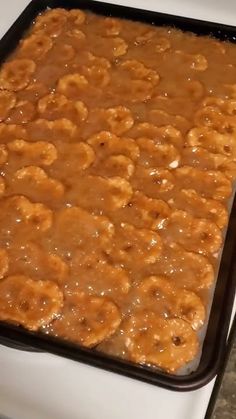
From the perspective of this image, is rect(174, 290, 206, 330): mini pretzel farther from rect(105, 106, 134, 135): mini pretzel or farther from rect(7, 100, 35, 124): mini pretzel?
rect(7, 100, 35, 124): mini pretzel

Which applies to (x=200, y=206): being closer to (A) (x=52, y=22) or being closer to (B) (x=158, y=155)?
(B) (x=158, y=155)

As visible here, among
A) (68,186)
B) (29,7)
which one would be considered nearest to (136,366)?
(68,186)

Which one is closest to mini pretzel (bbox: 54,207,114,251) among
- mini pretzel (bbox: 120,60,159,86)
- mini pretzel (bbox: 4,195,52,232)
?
mini pretzel (bbox: 4,195,52,232)

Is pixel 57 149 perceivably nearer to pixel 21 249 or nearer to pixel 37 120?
pixel 37 120

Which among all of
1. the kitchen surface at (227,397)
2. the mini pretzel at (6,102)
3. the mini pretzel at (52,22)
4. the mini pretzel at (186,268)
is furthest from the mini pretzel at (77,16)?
the kitchen surface at (227,397)

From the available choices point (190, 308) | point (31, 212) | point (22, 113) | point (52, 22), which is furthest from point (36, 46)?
point (190, 308)
